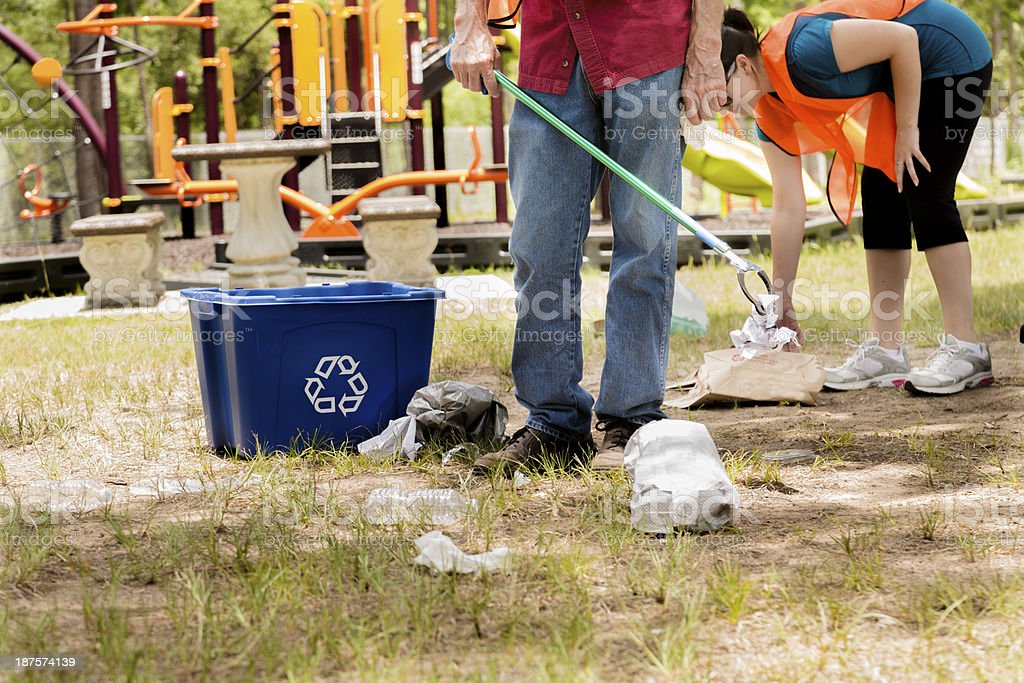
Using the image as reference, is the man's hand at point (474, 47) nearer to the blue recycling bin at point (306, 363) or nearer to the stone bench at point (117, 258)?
the blue recycling bin at point (306, 363)

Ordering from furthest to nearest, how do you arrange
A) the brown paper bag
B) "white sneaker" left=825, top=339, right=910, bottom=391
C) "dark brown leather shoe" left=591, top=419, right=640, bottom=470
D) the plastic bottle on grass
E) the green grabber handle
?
"white sneaker" left=825, top=339, right=910, bottom=391
the brown paper bag
"dark brown leather shoe" left=591, top=419, right=640, bottom=470
the green grabber handle
the plastic bottle on grass

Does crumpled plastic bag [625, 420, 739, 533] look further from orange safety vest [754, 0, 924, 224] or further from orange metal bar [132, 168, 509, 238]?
orange metal bar [132, 168, 509, 238]

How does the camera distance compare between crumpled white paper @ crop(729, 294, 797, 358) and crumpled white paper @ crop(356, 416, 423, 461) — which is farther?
crumpled white paper @ crop(729, 294, 797, 358)

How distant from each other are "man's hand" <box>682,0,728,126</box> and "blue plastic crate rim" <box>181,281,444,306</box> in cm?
84

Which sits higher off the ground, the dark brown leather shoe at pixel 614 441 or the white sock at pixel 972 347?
the white sock at pixel 972 347

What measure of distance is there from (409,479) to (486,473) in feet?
0.66

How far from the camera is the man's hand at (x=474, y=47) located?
8.64 ft

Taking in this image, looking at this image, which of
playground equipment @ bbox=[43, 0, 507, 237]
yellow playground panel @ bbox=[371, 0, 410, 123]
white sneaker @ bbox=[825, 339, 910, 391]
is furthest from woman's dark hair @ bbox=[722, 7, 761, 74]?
yellow playground panel @ bbox=[371, 0, 410, 123]

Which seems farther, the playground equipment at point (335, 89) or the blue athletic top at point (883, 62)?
the playground equipment at point (335, 89)

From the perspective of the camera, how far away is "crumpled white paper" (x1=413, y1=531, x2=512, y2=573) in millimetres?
1909

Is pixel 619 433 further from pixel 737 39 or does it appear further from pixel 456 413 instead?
pixel 737 39

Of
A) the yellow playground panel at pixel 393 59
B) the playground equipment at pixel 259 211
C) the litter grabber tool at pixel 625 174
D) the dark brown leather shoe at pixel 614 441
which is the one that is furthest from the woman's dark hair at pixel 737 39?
the yellow playground panel at pixel 393 59

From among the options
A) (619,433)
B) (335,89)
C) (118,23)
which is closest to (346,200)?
(335,89)

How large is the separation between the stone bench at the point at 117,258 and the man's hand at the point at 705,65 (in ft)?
16.9
